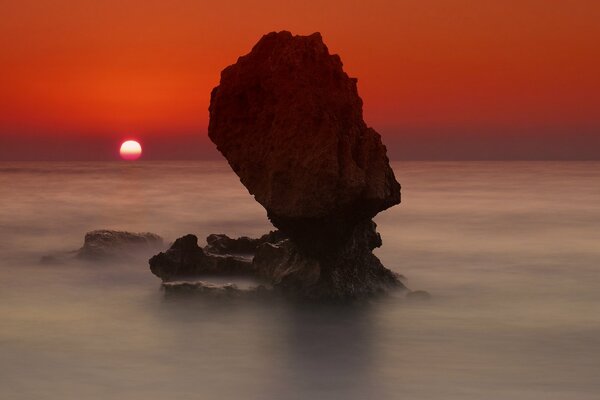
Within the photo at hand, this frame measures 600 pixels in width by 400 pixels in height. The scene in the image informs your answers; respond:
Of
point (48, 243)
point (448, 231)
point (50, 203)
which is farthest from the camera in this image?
point (50, 203)

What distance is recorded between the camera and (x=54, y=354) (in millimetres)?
9875

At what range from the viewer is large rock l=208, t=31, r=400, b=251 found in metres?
10.6

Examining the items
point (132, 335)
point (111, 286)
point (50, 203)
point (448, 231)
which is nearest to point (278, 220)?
point (132, 335)

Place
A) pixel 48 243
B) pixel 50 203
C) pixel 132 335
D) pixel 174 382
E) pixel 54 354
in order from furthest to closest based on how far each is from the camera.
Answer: pixel 50 203 < pixel 48 243 < pixel 132 335 < pixel 54 354 < pixel 174 382

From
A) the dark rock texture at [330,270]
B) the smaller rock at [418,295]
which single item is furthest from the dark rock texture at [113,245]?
the smaller rock at [418,295]

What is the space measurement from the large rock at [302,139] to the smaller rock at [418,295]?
1.60 m

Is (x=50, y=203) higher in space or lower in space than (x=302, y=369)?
higher

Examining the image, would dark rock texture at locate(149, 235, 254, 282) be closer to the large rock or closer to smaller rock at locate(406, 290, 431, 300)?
the large rock

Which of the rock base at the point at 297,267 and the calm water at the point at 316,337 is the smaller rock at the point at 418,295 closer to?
the calm water at the point at 316,337

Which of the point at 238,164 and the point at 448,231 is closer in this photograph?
the point at 238,164

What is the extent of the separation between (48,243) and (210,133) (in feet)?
32.4

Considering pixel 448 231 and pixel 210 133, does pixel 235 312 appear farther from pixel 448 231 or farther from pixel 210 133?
pixel 448 231

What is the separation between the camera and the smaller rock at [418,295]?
1226cm

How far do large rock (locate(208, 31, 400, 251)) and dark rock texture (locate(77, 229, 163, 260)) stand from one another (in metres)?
5.07
